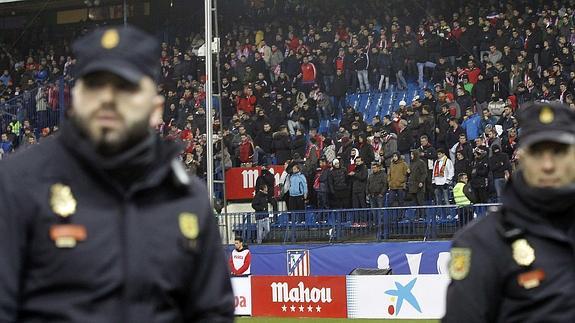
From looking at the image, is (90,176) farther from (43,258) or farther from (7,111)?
(7,111)

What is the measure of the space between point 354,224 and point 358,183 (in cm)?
95

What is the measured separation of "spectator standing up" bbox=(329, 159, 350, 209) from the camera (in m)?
26.4

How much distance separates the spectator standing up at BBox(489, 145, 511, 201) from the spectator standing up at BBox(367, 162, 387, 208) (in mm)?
2580

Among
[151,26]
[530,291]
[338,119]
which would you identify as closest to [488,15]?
Result: [338,119]

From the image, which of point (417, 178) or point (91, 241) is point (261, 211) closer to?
point (417, 178)

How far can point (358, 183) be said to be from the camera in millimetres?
26406

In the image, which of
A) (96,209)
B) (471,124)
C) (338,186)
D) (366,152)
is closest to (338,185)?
(338,186)

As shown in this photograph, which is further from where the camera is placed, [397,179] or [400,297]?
[397,179]

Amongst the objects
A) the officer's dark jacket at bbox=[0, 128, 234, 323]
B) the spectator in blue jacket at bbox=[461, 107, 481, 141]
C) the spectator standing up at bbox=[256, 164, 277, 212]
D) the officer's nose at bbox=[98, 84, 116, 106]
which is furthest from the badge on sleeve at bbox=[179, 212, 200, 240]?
the spectator standing up at bbox=[256, 164, 277, 212]

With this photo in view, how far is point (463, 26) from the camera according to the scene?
31.1 meters

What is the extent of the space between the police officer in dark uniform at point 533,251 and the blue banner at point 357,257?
19.2m

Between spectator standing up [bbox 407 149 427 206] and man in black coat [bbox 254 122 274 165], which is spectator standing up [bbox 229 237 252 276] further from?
man in black coat [bbox 254 122 274 165]

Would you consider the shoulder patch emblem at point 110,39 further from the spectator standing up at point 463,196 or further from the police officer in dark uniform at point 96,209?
the spectator standing up at point 463,196

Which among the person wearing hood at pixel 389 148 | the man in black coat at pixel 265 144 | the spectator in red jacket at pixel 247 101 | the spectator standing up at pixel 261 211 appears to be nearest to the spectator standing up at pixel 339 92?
the spectator in red jacket at pixel 247 101
